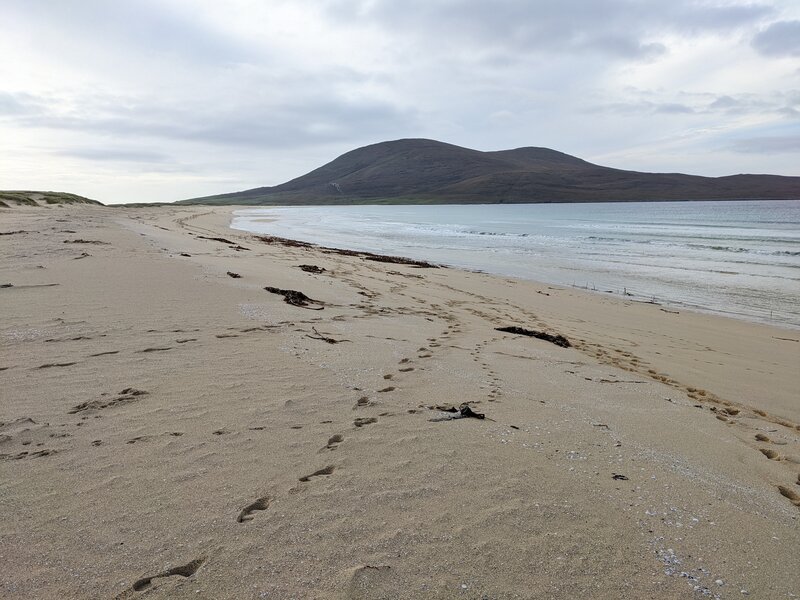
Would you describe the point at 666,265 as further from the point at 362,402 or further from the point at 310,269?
the point at 362,402

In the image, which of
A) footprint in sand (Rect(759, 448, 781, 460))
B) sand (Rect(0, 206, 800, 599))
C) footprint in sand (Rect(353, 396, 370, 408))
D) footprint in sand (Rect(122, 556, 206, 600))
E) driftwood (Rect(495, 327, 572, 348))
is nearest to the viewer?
footprint in sand (Rect(122, 556, 206, 600))

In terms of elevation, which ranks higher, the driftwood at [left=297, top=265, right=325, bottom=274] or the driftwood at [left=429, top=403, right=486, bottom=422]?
the driftwood at [left=297, top=265, right=325, bottom=274]

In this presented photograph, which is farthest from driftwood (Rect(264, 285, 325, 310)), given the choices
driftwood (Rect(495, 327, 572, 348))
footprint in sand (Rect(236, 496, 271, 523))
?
footprint in sand (Rect(236, 496, 271, 523))

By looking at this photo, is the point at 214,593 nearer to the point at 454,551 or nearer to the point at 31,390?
the point at 454,551

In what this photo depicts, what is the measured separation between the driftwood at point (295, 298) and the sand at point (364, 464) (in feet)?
3.47

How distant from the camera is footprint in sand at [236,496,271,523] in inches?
106

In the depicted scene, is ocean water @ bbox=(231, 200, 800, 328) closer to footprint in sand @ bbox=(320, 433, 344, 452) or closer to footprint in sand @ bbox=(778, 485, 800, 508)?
footprint in sand @ bbox=(778, 485, 800, 508)

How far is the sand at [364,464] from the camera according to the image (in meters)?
2.38

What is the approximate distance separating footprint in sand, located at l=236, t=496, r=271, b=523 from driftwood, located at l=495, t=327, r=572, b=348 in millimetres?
6178

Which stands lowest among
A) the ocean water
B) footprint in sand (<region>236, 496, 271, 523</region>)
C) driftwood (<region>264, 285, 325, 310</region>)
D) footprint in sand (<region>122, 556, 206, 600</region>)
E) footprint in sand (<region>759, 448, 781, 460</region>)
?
the ocean water

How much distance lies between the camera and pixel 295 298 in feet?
29.6

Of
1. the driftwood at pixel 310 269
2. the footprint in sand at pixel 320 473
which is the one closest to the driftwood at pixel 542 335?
the footprint in sand at pixel 320 473

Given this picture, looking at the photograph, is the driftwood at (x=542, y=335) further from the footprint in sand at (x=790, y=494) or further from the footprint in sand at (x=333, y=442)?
the footprint in sand at (x=333, y=442)

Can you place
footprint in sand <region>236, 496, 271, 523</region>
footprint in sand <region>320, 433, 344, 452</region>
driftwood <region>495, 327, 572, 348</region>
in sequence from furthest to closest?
driftwood <region>495, 327, 572, 348</region>
footprint in sand <region>320, 433, 344, 452</region>
footprint in sand <region>236, 496, 271, 523</region>
